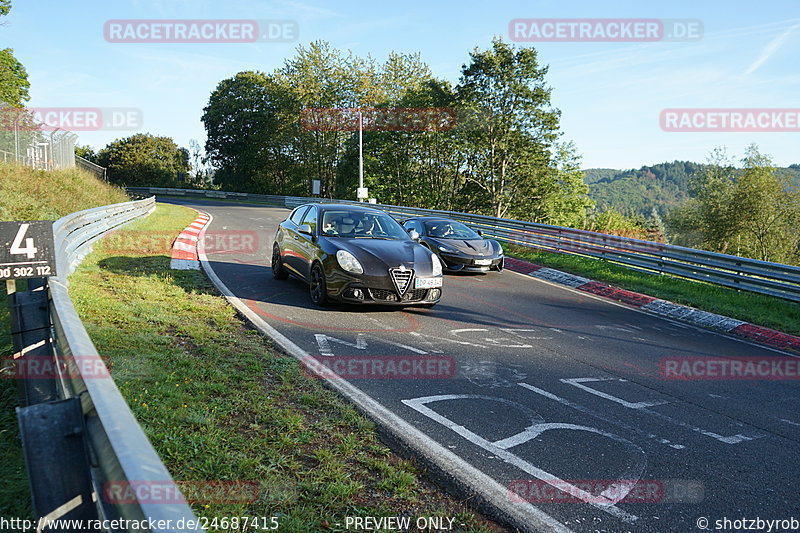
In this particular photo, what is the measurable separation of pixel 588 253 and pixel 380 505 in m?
13.8

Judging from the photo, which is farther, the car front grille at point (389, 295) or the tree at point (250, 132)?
the tree at point (250, 132)

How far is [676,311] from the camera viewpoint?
10250 mm

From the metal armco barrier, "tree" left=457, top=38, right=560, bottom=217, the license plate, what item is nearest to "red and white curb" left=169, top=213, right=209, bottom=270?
the license plate

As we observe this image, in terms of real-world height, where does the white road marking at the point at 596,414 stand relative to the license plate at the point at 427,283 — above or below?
below

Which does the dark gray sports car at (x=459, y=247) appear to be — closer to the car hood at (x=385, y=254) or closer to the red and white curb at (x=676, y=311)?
the red and white curb at (x=676, y=311)

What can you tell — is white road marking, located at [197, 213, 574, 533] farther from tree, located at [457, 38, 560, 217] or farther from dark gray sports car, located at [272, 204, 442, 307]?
tree, located at [457, 38, 560, 217]

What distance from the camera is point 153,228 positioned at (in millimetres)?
17969

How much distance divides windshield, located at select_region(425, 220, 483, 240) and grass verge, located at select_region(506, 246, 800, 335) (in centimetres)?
279

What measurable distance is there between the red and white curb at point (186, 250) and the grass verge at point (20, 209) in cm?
291

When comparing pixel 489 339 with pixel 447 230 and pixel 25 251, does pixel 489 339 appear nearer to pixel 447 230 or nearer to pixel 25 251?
pixel 25 251

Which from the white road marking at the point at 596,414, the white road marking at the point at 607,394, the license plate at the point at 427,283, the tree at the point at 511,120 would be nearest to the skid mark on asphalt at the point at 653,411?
the white road marking at the point at 607,394

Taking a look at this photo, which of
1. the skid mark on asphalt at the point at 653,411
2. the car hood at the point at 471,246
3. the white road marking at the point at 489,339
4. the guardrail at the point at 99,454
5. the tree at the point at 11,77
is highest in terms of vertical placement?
the tree at the point at 11,77

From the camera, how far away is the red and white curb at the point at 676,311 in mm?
8602

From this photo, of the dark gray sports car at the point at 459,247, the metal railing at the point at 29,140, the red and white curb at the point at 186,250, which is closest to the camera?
the red and white curb at the point at 186,250
